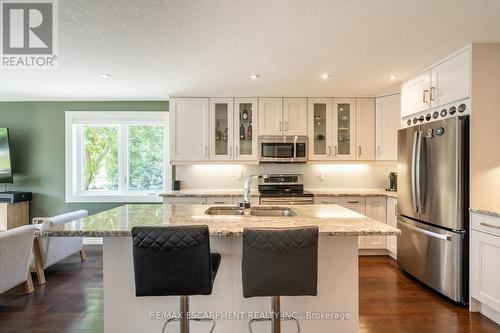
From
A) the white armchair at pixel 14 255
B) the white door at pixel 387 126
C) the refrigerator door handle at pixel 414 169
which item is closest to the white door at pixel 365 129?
the white door at pixel 387 126

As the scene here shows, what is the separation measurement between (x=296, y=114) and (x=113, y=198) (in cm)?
332

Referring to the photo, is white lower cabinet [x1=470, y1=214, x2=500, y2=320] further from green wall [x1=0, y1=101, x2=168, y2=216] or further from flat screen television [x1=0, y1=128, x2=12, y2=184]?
flat screen television [x1=0, y1=128, x2=12, y2=184]

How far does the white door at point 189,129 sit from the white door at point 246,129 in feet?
1.50

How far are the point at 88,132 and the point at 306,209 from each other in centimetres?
407

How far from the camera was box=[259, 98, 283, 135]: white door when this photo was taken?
13.8ft

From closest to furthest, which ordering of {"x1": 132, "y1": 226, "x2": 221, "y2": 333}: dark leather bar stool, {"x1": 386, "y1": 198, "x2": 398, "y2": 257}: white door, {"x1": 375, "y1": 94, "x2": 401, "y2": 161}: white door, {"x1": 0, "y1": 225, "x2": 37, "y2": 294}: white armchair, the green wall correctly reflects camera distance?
{"x1": 132, "y1": 226, "x2": 221, "y2": 333}: dark leather bar stool → {"x1": 0, "y1": 225, "x2": 37, "y2": 294}: white armchair → {"x1": 386, "y1": 198, "x2": 398, "y2": 257}: white door → {"x1": 375, "y1": 94, "x2": 401, "y2": 161}: white door → the green wall

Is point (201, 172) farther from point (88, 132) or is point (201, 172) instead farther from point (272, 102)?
point (88, 132)

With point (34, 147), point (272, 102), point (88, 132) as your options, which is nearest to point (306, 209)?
point (272, 102)

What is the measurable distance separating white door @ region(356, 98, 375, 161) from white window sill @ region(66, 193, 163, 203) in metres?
3.38

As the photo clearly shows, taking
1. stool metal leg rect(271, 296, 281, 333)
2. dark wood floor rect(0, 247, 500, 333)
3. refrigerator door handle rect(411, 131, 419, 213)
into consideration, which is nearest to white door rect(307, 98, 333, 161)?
refrigerator door handle rect(411, 131, 419, 213)

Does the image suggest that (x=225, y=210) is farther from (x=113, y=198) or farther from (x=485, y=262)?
(x=113, y=198)

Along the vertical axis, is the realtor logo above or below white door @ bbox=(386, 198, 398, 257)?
above

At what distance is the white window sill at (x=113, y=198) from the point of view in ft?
14.9

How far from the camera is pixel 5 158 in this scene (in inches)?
169
